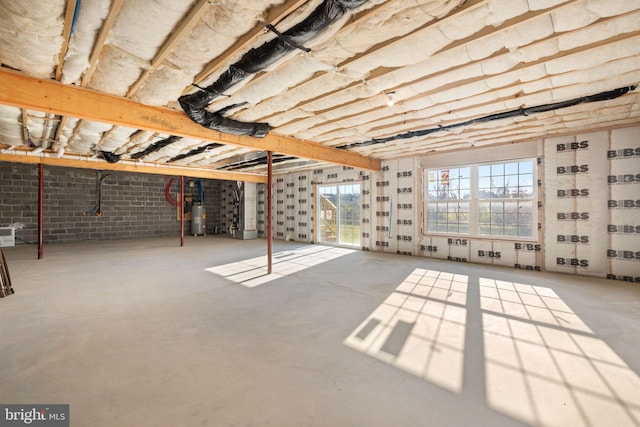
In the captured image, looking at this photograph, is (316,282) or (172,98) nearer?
(172,98)

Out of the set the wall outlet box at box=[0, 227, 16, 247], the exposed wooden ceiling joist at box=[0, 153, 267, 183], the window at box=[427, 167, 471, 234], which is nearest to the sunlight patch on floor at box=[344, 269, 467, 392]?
the window at box=[427, 167, 471, 234]

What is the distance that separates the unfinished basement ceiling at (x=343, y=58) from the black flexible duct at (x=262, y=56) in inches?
0.4

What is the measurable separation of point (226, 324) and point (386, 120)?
3460 mm

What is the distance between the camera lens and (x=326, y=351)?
2.29m

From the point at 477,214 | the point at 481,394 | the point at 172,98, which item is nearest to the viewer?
the point at 481,394

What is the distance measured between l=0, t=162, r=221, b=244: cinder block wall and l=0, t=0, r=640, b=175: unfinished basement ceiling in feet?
20.2

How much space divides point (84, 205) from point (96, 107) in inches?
333

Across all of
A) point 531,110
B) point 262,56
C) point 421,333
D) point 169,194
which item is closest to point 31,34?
point 262,56

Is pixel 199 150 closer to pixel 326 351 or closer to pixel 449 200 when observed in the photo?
pixel 326 351

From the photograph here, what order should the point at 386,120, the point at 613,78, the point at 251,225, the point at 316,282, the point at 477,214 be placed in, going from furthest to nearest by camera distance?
1. the point at 251,225
2. the point at 477,214
3. the point at 316,282
4. the point at 386,120
5. the point at 613,78

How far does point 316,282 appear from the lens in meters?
4.39

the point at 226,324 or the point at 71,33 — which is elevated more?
the point at 71,33

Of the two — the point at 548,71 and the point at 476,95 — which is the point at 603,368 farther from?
the point at 476,95

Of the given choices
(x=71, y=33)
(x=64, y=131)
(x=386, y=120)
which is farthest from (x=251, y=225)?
(x=71, y=33)
